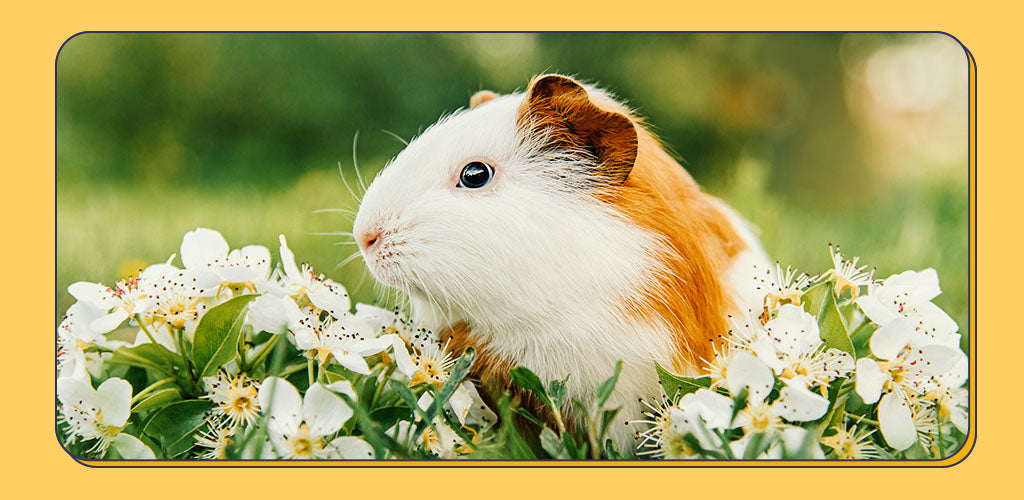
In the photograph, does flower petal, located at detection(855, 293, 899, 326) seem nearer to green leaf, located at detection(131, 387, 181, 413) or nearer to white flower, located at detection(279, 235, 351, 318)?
white flower, located at detection(279, 235, 351, 318)

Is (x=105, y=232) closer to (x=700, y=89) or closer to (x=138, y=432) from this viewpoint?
(x=138, y=432)

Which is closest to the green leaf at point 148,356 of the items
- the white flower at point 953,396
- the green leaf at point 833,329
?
the green leaf at point 833,329

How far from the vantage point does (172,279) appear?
1399 mm

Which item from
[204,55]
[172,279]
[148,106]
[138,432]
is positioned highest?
[204,55]

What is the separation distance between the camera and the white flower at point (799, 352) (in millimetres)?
1232

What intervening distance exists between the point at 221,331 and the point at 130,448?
0.23m

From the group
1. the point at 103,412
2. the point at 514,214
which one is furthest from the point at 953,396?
the point at 103,412

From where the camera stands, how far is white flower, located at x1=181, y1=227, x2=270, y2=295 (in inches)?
54.2

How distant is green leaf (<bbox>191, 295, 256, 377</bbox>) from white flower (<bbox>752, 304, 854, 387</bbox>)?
749 millimetres

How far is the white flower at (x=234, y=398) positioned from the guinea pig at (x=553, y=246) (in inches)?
10.2

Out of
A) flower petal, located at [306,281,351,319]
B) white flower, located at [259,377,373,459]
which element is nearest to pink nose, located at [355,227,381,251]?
flower petal, located at [306,281,351,319]

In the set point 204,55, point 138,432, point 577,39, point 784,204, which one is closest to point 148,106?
point 204,55

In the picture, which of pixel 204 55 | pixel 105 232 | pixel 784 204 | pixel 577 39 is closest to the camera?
pixel 105 232

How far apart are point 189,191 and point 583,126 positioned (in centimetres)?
182
